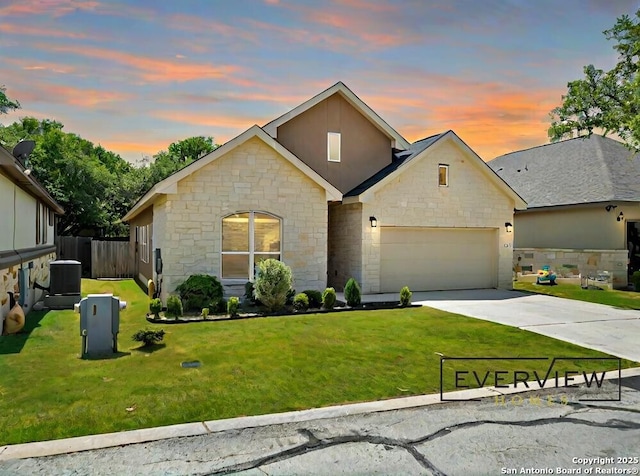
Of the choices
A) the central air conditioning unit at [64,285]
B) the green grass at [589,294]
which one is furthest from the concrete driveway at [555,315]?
the central air conditioning unit at [64,285]

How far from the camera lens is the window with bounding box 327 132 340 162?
1825cm

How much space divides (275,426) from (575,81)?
58.4ft

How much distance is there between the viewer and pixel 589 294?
685 inches

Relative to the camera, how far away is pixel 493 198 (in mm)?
18156

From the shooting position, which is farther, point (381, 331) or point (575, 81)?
point (575, 81)

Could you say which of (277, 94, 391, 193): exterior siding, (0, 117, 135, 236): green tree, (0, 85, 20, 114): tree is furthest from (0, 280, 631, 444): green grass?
(0, 85, 20, 114): tree

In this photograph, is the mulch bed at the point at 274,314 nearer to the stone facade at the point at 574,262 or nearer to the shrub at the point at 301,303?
the shrub at the point at 301,303

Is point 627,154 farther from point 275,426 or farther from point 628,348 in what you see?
point 275,426

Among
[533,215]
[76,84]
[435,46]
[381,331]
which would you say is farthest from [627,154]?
[76,84]

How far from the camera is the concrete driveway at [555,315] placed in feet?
31.0

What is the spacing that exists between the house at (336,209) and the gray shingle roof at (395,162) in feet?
0.32

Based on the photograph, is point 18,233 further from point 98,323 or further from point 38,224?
point 98,323

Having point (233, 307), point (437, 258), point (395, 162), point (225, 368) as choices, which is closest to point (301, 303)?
point (233, 307)

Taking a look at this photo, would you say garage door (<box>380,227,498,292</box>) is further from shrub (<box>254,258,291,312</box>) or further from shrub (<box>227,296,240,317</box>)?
shrub (<box>227,296,240,317</box>)
